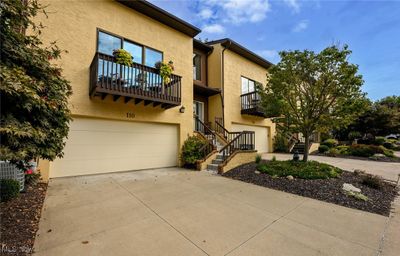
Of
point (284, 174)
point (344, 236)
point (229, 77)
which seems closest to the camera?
point (344, 236)

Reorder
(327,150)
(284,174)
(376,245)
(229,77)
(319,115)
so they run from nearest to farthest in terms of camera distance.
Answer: (376,245), (284,174), (319,115), (229,77), (327,150)

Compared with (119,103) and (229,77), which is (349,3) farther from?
(119,103)

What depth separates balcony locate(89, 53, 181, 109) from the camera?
6691 millimetres

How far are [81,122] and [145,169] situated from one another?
3.11 m

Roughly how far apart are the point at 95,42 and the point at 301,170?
886cm

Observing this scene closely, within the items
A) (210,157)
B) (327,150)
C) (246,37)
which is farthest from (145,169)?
(327,150)

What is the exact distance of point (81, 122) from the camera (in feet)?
23.3

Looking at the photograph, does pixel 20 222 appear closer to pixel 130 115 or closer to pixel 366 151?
pixel 130 115

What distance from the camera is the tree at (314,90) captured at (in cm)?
706

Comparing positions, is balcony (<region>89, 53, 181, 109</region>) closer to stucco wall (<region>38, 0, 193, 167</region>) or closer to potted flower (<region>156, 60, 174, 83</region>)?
potted flower (<region>156, 60, 174, 83</region>)

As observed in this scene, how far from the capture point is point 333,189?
18.6 feet

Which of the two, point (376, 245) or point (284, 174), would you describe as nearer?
point (376, 245)

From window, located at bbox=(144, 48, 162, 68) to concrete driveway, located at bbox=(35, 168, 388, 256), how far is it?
222 inches

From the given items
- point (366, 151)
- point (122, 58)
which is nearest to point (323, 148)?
point (366, 151)
